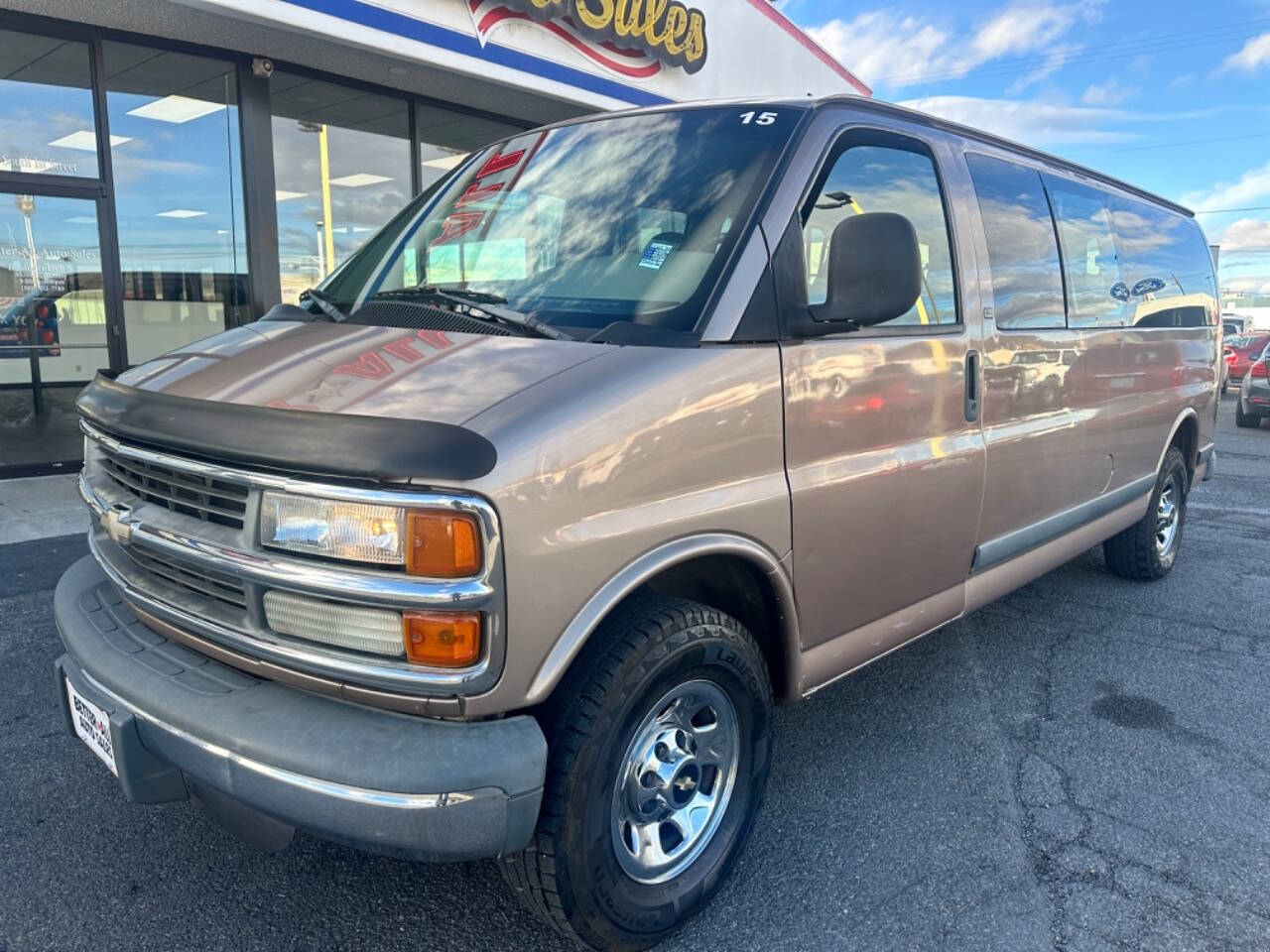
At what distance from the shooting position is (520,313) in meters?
2.51

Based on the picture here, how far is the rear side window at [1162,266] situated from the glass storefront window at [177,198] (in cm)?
756

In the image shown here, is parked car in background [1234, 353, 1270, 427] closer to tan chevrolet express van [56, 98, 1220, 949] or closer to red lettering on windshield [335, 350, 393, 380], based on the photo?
tan chevrolet express van [56, 98, 1220, 949]

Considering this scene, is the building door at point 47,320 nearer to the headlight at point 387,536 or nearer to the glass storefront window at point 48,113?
the glass storefront window at point 48,113

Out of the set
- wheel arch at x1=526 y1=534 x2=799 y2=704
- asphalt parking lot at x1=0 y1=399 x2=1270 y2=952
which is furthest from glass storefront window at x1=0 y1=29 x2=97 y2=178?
wheel arch at x1=526 y1=534 x2=799 y2=704

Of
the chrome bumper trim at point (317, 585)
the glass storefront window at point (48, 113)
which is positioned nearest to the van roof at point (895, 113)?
the chrome bumper trim at point (317, 585)

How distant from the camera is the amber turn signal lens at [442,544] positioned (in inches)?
72.7

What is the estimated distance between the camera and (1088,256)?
427cm

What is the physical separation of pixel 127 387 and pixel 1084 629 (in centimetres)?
443

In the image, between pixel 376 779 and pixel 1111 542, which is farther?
pixel 1111 542

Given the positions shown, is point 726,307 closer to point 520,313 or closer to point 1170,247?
point 520,313

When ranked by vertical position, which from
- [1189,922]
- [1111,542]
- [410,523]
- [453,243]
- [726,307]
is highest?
[453,243]

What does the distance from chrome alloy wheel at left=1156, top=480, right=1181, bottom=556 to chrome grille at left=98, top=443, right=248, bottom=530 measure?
206 inches

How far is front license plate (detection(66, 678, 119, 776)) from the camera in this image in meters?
2.19

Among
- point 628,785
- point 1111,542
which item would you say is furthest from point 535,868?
point 1111,542
